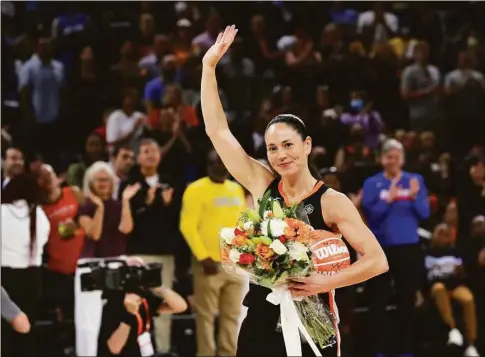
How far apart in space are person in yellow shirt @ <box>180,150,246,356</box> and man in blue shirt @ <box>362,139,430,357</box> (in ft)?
4.09

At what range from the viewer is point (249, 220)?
4469 millimetres

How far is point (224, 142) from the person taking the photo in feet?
16.3

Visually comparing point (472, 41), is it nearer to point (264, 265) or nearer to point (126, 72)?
point (126, 72)

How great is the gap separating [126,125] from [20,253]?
3663 mm

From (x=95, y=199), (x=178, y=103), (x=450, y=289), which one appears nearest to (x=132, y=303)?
(x=95, y=199)

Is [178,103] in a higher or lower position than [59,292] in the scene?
higher

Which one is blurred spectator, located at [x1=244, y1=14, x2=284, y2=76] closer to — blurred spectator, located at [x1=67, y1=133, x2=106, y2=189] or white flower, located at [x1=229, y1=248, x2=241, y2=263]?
blurred spectator, located at [x1=67, y1=133, x2=106, y2=189]

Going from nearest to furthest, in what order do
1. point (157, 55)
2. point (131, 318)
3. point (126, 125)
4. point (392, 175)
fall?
point (131, 318) → point (392, 175) → point (126, 125) → point (157, 55)

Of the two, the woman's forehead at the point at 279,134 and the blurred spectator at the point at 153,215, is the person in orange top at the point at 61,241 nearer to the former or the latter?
the blurred spectator at the point at 153,215

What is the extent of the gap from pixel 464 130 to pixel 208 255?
490 centimetres

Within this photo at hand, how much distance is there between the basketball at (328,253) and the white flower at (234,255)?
0.40 metres

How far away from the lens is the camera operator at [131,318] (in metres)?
6.57

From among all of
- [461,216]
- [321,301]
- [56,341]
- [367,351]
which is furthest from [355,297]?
[321,301]

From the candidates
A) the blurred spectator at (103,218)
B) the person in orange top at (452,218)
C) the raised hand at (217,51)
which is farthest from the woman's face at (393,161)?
the raised hand at (217,51)
